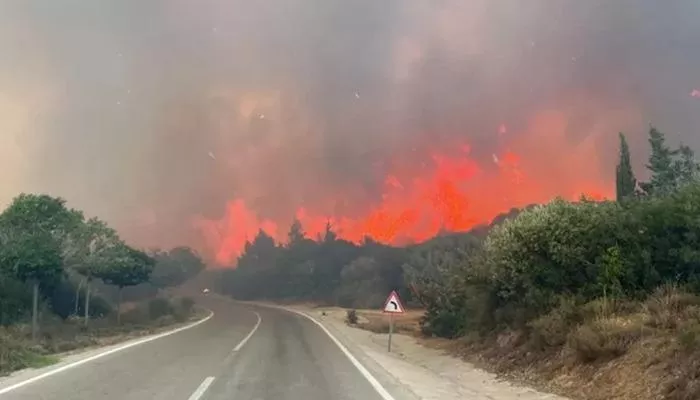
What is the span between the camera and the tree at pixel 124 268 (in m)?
48.8

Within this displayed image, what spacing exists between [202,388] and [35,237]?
104ft

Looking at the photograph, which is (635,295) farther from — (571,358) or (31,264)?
(31,264)

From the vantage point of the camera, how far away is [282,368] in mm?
15656

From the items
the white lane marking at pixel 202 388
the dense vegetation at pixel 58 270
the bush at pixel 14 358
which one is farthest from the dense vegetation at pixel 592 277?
the dense vegetation at pixel 58 270

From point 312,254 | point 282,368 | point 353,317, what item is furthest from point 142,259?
point 312,254

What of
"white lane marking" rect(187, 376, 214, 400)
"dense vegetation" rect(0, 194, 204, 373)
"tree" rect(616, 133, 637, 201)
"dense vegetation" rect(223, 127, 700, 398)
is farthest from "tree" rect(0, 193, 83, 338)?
"tree" rect(616, 133, 637, 201)

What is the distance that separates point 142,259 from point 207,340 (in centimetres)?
3436

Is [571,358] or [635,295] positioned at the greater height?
[635,295]

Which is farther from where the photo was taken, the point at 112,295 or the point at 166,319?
the point at 112,295

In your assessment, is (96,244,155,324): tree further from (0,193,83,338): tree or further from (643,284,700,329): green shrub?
(643,284,700,329): green shrub

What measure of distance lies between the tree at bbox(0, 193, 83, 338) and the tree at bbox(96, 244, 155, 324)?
12.6ft

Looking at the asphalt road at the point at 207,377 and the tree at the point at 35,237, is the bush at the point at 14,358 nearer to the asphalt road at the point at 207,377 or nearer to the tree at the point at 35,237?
the asphalt road at the point at 207,377

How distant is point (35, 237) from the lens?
38906 mm

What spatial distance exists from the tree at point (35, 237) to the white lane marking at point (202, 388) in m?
21.3
